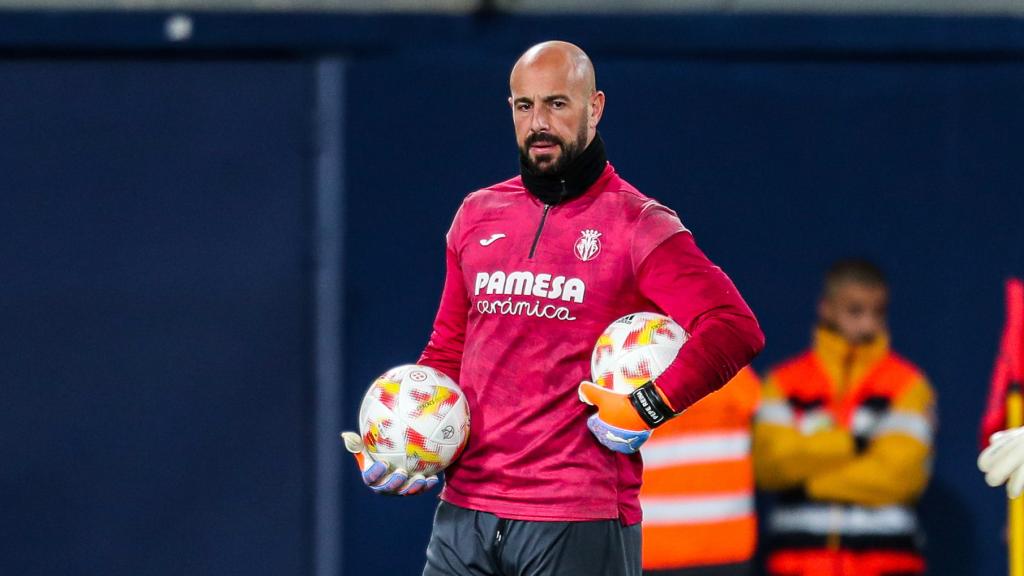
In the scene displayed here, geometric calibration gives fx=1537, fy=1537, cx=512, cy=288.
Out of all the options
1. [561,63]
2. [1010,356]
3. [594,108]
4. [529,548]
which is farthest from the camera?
[1010,356]

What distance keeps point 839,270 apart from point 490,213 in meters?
2.75

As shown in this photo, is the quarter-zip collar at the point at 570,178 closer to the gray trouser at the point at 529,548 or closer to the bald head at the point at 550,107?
the bald head at the point at 550,107

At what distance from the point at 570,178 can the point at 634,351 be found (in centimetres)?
46

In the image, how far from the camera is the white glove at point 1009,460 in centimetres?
374

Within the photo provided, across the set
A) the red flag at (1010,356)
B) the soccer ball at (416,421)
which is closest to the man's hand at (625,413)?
the soccer ball at (416,421)

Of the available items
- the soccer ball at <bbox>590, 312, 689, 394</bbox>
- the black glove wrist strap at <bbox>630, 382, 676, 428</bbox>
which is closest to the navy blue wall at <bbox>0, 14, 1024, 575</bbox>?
the soccer ball at <bbox>590, 312, 689, 394</bbox>

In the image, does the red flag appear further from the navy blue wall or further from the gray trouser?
the navy blue wall

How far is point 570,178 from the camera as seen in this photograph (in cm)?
369

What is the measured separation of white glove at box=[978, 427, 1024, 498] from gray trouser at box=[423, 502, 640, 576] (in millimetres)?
903

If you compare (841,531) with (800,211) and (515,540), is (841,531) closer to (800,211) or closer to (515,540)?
(800,211)

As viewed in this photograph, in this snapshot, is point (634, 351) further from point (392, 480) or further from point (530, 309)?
point (392, 480)

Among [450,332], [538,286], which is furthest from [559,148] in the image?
[450,332]

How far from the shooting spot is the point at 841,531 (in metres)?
6.05

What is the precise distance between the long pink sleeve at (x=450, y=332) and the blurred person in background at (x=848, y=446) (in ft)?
7.80
